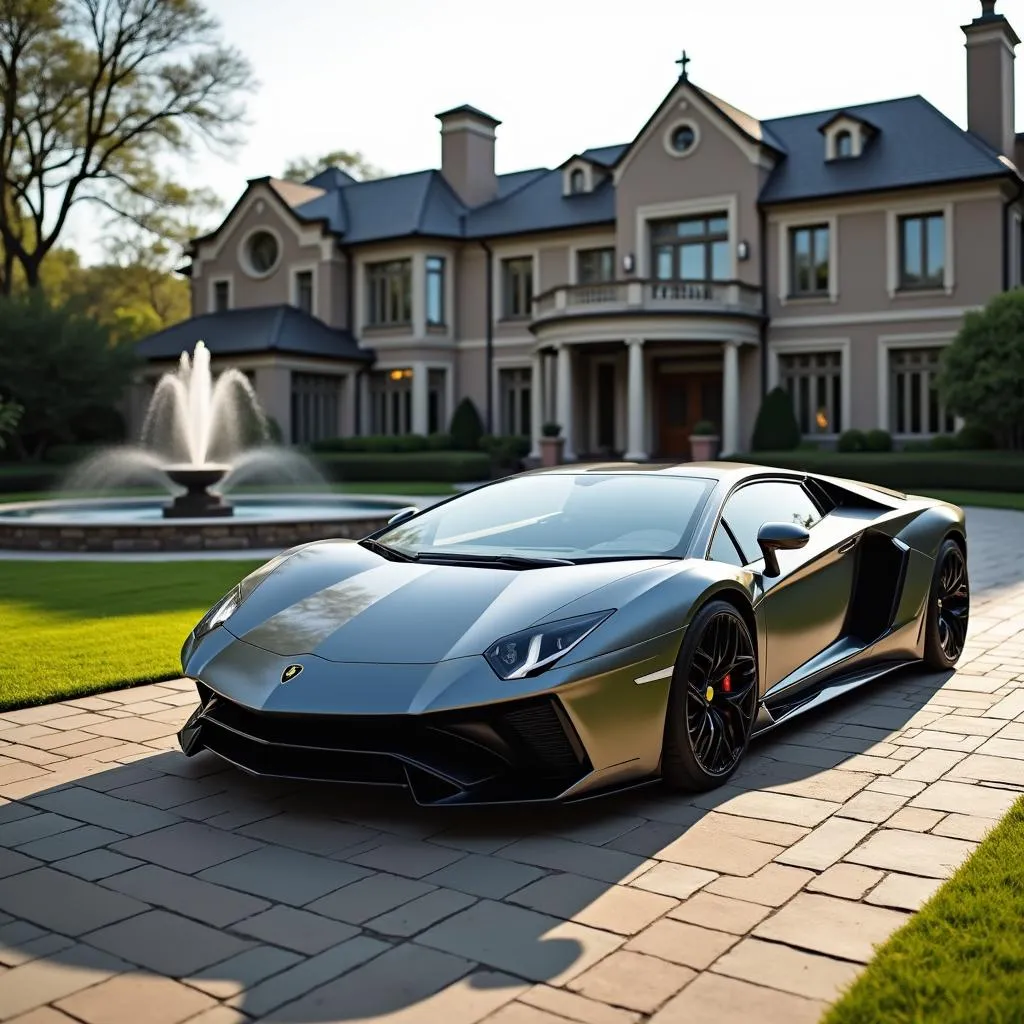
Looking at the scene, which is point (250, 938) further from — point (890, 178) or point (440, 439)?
point (440, 439)

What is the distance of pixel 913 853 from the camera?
12.0ft

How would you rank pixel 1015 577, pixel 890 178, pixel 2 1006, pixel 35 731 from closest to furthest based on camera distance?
pixel 2 1006, pixel 35 731, pixel 1015 577, pixel 890 178

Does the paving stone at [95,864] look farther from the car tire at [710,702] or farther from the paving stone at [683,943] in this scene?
the car tire at [710,702]

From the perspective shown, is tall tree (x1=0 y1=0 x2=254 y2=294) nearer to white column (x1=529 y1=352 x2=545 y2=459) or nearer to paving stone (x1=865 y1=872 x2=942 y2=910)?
white column (x1=529 y1=352 x2=545 y2=459)

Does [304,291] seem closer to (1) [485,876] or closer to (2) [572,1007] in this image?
(1) [485,876]

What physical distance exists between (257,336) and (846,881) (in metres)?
33.2

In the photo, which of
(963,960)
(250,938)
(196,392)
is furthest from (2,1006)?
(196,392)

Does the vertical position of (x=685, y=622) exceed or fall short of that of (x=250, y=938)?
it exceeds it

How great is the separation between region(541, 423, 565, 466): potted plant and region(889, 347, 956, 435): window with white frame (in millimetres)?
8392

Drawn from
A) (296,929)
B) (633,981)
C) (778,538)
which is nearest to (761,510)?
(778,538)

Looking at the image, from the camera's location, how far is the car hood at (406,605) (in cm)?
400

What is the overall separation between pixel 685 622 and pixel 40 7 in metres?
38.8

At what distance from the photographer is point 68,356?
3259cm

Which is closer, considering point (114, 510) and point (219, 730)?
point (219, 730)
